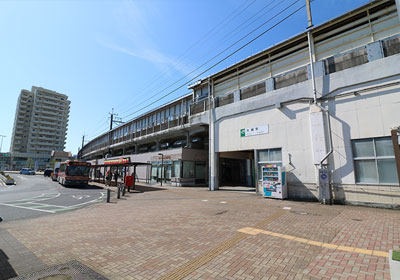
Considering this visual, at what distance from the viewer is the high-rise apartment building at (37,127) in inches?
3600

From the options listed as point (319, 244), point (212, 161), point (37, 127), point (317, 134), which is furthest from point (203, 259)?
point (37, 127)

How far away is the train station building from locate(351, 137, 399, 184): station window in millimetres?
40

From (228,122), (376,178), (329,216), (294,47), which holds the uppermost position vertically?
(294,47)

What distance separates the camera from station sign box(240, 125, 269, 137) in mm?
15534

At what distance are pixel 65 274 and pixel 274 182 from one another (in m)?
12.6

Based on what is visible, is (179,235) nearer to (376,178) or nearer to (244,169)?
(376,178)

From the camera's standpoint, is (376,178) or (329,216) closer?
(329,216)

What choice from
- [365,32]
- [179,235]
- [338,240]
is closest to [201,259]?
[179,235]

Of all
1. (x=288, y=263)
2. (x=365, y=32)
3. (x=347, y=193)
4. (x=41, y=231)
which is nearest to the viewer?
(x=288, y=263)

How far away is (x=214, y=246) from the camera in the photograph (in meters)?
4.86

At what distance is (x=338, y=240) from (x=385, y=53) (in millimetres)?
11404

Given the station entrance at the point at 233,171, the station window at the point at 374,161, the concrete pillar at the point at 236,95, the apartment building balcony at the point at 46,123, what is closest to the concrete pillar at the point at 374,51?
the station window at the point at 374,161

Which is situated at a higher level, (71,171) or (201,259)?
(71,171)

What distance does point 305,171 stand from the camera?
12.9m
